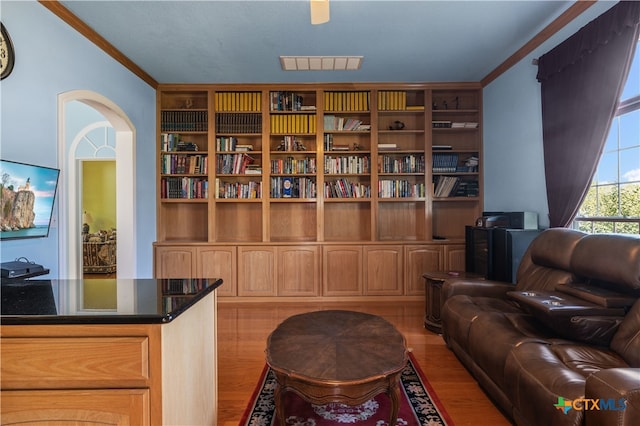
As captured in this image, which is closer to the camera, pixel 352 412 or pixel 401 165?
pixel 352 412

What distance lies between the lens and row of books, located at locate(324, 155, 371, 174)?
4367 mm

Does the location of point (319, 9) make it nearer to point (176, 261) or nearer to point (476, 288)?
point (476, 288)

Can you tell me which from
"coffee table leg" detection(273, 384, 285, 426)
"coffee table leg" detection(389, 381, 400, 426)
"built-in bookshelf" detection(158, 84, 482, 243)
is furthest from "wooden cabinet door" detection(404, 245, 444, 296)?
"coffee table leg" detection(273, 384, 285, 426)

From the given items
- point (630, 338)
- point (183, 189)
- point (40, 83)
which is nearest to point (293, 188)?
point (183, 189)

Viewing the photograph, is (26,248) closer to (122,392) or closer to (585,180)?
(122,392)

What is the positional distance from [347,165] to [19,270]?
3.43 meters

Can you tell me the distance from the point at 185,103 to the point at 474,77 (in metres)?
3.92

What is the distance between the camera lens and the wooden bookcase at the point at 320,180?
4246 millimetres

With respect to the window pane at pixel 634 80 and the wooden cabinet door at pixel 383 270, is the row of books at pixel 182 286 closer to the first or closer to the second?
the wooden cabinet door at pixel 383 270

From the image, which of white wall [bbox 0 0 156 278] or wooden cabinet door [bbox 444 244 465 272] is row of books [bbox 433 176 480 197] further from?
white wall [bbox 0 0 156 278]

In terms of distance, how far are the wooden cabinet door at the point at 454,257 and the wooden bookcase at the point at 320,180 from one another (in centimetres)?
1

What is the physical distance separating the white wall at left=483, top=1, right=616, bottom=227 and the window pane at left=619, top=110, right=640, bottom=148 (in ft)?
2.33

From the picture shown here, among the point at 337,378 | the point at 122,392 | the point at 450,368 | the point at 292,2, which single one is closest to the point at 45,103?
the point at 292,2

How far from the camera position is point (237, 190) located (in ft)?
14.4
